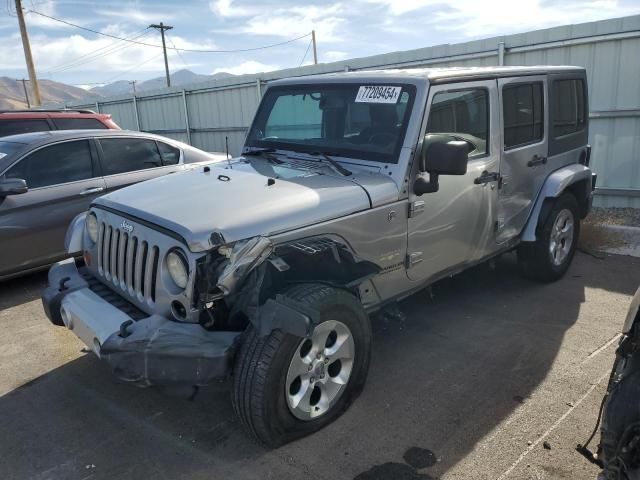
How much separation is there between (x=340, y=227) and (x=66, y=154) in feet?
12.8

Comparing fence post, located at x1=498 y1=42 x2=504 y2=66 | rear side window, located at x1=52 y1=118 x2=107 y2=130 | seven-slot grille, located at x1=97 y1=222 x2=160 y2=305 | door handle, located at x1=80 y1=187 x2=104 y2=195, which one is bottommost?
seven-slot grille, located at x1=97 y1=222 x2=160 y2=305

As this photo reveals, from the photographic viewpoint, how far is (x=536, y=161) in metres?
4.75

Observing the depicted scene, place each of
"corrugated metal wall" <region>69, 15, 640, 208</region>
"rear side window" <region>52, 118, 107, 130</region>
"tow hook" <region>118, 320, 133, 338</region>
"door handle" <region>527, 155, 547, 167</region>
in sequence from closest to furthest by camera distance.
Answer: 1. "tow hook" <region>118, 320, 133, 338</region>
2. "door handle" <region>527, 155, 547, 167</region>
3. "corrugated metal wall" <region>69, 15, 640, 208</region>
4. "rear side window" <region>52, 118, 107, 130</region>

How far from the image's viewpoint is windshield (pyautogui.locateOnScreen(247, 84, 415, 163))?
11.9 ft

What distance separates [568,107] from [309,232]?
11.6ft

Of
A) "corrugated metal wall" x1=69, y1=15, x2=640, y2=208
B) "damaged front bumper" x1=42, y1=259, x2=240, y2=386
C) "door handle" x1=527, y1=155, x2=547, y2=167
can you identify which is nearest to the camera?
"damaged front bumper" x1=42, y1=259, x2=240, y2=386

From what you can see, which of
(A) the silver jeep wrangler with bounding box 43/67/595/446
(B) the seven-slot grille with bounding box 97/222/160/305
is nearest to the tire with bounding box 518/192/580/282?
(A) the silver jeep wrangler with bounding box 43/67/595/446

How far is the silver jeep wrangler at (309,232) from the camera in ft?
8.81

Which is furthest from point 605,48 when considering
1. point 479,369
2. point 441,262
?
point 479,369

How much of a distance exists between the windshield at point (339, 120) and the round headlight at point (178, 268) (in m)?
1.49

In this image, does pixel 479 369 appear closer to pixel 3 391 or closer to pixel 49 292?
pixel 49 292

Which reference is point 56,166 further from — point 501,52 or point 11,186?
point 501,52

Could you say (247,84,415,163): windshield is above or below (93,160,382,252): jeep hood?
above

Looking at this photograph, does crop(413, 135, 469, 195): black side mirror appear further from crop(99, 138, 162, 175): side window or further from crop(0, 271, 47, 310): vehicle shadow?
crop(0, 271, 47, 310): vehicle shadow
